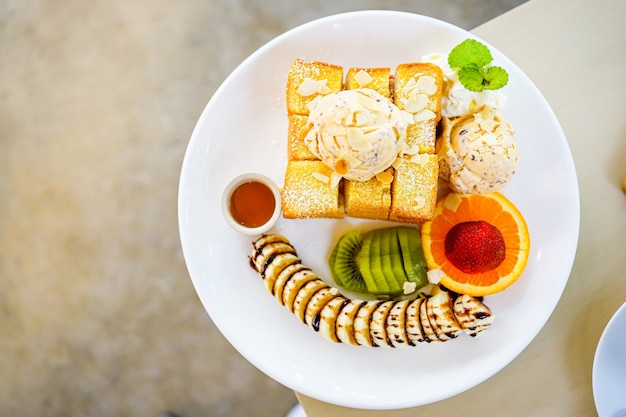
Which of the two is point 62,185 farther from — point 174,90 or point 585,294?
point 585,294

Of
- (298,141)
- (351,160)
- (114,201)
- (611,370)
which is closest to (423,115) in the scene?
(351,160)

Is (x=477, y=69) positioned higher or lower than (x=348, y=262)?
higher

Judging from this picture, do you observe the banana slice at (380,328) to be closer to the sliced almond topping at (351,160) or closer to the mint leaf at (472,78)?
the sliced almond topping at (351,160)

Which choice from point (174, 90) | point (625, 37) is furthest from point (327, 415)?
point (174, 90)

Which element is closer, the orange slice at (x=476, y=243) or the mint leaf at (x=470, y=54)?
the mint leaf at (x=470, y=54)

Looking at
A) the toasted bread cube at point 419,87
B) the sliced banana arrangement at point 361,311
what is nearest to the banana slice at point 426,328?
the sliced banana arrangement at point 361,311

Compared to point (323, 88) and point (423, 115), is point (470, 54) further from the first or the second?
point (323, 88)
